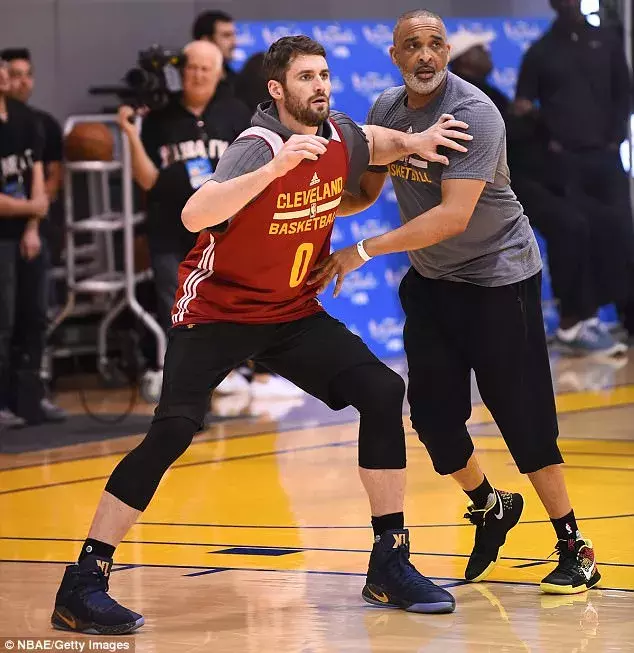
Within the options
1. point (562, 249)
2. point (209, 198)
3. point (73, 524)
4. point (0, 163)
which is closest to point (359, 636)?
point (209, 198)

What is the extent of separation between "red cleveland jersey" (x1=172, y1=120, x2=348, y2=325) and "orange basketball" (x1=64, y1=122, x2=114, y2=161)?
19.3ft

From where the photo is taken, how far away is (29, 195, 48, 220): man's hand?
32.9 feet

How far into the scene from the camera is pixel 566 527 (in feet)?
18.7

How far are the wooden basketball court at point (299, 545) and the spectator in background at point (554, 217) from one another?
131 inches

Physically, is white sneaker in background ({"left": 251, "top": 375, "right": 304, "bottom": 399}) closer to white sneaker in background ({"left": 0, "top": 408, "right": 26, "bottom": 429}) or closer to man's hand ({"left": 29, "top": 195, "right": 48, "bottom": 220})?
white sneaker in background ({"left": 0, "top": 408, "right": 26, "bottom": 429})

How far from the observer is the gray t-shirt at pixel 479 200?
5492 mm

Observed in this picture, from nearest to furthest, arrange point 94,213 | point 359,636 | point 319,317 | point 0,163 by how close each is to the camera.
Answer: point 359,636 → point 319,317 → point 0,163 → point 94,213

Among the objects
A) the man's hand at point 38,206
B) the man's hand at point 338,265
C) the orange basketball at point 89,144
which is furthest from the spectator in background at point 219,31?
the man's hand at point 338,265

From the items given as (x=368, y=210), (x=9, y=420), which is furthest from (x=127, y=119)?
(x=368, y=210)

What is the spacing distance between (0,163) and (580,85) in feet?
17.8

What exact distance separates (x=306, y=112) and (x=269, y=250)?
464 mm

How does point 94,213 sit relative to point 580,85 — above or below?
below

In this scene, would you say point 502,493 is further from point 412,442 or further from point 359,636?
point 412,442

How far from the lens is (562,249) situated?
43.9 feet
